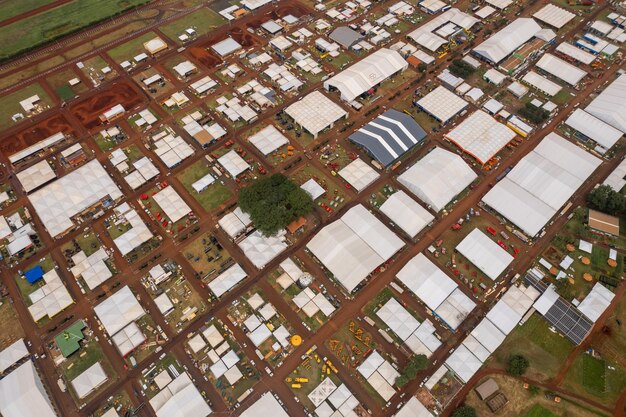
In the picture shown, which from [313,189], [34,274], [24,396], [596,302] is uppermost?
[34,274]

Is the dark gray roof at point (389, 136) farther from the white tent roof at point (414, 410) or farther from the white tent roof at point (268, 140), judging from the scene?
the white tent roof at point (414, 410)

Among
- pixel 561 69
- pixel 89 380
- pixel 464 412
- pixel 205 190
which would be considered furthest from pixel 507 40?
pixel 89 380

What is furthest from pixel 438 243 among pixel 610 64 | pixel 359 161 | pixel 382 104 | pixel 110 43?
pixel 110 43

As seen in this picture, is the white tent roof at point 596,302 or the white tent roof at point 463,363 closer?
the white tent roof at point 463,363

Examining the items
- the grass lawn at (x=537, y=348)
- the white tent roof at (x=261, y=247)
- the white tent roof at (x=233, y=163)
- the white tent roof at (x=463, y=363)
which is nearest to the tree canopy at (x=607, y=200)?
the grass lawn at (x=537, y=348)

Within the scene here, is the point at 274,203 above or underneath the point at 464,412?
above

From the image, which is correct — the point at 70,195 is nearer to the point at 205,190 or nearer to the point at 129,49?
the point at 205,190
